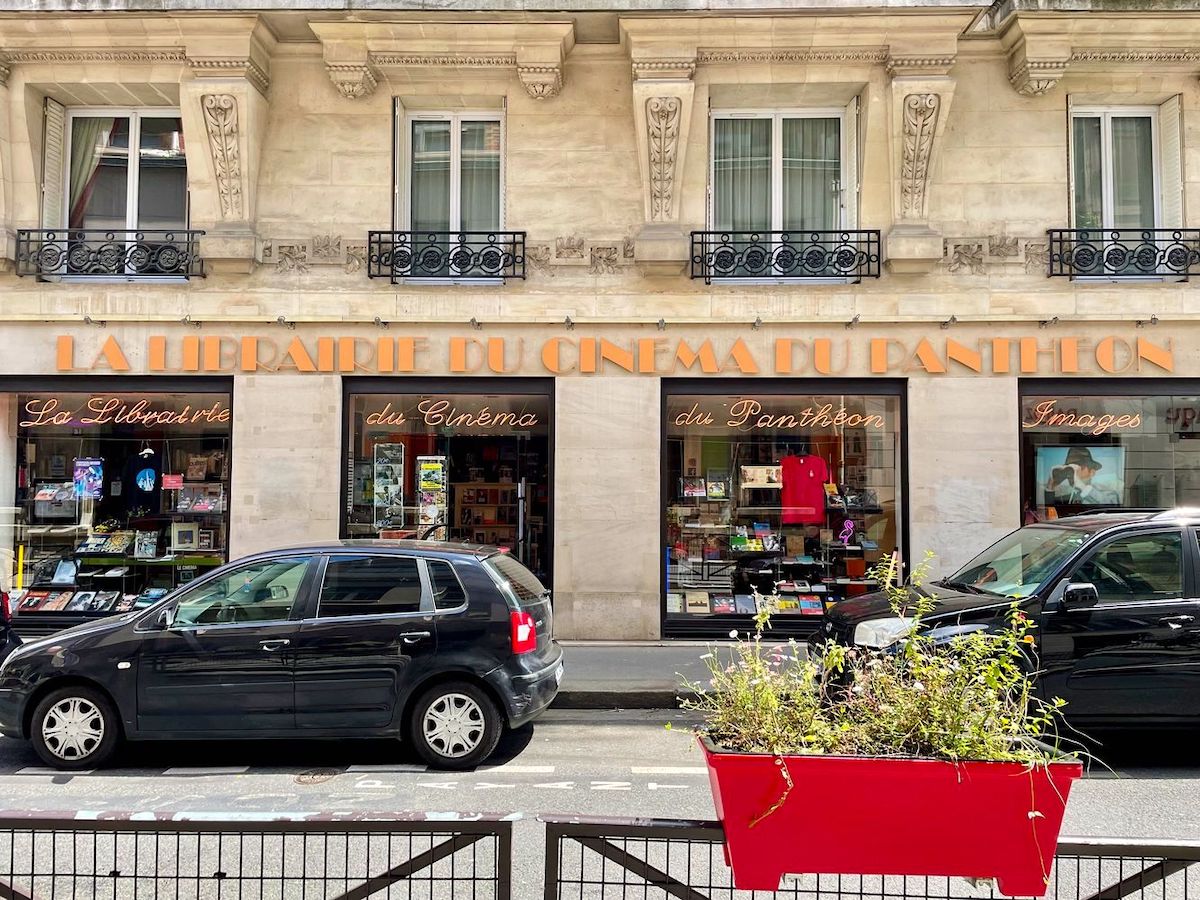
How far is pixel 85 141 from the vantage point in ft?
38.4

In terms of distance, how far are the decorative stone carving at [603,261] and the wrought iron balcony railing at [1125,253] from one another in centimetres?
533

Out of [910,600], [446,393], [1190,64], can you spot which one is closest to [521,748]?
[910,600]

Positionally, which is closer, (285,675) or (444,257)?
(285,675)

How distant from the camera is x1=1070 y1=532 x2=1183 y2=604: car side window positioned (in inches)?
263

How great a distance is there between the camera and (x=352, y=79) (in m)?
11.0

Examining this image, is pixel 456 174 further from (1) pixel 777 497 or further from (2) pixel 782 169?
(1) pixel 777 497

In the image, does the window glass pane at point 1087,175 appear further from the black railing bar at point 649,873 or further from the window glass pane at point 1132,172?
the black railing bar at point 649,873

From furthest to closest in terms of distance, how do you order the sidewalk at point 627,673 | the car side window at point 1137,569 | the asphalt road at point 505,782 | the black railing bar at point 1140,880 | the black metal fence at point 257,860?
1. the sidewalk at point 627,673
2. the car side window at point 1137,569
3. the asphalt road at point 505,782
4. the black metal fence at point 257,860
5. the black railing bar at point 1140,880

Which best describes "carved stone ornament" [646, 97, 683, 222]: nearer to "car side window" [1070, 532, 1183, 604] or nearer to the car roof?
the car roof

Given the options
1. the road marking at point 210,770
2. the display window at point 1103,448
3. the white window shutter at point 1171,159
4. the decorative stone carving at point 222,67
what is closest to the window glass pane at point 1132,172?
the white window shutter at point 1171,159

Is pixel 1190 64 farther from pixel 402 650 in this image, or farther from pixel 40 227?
pixel 40 227

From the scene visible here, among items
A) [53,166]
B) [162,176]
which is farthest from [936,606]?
[53,166]

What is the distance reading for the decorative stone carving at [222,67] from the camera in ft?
35.0

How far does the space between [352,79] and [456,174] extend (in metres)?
1.64
